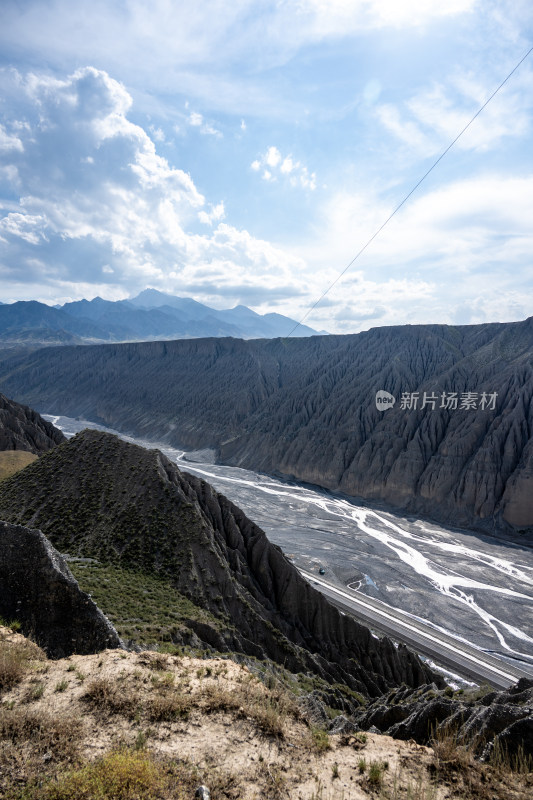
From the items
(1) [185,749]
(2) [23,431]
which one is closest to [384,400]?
(2) [23,431]

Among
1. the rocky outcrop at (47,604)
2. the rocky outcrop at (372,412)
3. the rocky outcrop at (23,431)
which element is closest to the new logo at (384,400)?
the rocky outcrop at (372,412)

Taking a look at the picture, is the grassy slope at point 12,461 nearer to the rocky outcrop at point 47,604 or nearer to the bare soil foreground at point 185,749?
the rocky outcrop at point 47,604

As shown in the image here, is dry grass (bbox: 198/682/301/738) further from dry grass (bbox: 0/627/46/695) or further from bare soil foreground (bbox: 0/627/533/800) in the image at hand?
dry grass (bbox: 0/627/46/695)

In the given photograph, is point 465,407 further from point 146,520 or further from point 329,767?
point 329,767

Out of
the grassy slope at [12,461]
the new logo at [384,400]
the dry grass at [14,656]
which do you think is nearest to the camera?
the dry grass at [14,656]

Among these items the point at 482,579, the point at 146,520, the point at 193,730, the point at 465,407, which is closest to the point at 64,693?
the point at 193,730

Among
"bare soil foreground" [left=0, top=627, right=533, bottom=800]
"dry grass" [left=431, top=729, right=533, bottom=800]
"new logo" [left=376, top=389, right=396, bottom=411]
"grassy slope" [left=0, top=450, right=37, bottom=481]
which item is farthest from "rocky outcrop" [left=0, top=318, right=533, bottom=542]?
"bare soil foreground" [left=0, top=627, right=533, bottom=800]
